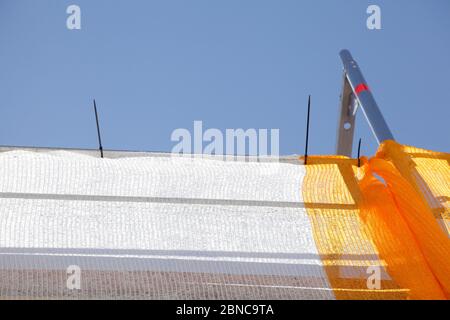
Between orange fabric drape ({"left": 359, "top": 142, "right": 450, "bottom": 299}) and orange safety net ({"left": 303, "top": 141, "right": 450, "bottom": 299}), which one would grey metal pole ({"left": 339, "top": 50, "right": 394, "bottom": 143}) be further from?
orange fabric drape ({"left": 359, "top": 142, "right": 450, "bottom": 299})

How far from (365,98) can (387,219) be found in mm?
1777

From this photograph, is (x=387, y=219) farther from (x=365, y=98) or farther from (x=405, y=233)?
(x=365, y=98)

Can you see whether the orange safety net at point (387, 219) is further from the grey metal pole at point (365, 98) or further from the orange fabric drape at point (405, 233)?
the grey metal pole at point (365, 98)

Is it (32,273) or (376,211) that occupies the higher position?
(376,211)

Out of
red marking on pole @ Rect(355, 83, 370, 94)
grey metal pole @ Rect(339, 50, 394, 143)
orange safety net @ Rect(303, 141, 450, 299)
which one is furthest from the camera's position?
red marking on pole @ Rect(355, 83, 370, 94)

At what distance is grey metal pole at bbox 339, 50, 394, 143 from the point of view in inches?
185

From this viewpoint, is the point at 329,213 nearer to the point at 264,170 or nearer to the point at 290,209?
the point at 290,209

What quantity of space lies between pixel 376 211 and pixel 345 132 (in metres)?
2.19

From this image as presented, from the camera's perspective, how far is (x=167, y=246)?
128 inches

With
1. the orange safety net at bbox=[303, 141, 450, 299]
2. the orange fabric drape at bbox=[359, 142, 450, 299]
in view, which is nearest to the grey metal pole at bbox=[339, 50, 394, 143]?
the orange safety net at bbox=[303, 141, 450, 299]

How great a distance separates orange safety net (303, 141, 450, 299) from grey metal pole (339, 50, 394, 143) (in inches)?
13.8

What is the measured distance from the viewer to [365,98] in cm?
517

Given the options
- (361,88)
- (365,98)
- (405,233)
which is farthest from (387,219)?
(361,88)
